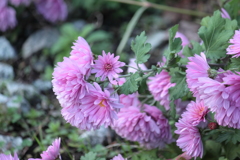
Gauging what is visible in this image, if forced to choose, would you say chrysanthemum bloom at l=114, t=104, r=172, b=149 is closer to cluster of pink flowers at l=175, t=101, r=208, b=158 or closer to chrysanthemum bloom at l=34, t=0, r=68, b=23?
cluster of pink flowers at l=175, t=101, r=208, b=158

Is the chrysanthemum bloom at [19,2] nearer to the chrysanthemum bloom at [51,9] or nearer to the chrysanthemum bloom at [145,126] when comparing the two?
the chrysanthemum bloom at [51,9]

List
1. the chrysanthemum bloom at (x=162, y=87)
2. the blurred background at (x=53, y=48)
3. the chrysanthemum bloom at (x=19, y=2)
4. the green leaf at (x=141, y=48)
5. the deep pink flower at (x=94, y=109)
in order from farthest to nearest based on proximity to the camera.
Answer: the chrysanthemum bloom at (x=19, y=2)
the blurred background at (x=53, y=48)
the chrysanthemum bloom at (x=162, y=87)
the green leaf at (x=141, y=48)
the deep pink flower at (x=94, y=109)

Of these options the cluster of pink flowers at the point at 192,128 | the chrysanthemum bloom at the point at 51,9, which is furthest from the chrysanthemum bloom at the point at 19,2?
the cluster of pink flowers at the point at 192,128

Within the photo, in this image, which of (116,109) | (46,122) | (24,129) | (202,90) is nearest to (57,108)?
(46,122)

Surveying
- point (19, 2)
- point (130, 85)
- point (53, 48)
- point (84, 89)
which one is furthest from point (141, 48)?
point (19, 2)

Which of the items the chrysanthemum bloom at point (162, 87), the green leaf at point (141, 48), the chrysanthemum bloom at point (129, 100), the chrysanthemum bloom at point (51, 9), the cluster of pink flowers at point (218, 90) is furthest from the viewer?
the chrysanthemum bloom at point (51, 9)

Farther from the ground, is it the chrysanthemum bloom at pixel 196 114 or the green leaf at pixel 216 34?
the green leaf at pixel 216 34

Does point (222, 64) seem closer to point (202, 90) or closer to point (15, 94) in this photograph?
point (202, 90)

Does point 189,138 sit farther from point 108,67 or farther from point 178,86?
point 108,67
